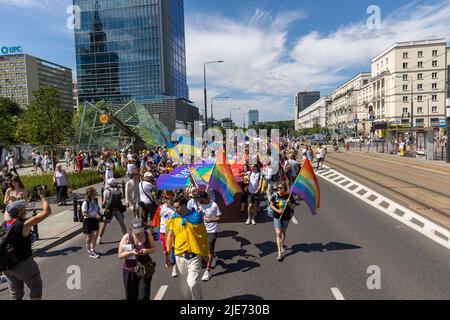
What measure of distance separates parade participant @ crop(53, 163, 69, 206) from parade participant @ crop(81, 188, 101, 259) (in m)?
6.18

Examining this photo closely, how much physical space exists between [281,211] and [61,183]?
10.1 meters

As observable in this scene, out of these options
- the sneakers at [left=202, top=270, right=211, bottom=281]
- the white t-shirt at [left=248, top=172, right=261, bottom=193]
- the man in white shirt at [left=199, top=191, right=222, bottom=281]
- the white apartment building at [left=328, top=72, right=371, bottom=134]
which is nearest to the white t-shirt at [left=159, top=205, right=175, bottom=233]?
the man in white shirt at [left=199, top=191, right=222, bottom=281]

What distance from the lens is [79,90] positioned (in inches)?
3846

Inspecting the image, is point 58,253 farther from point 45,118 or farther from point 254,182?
point 45,118

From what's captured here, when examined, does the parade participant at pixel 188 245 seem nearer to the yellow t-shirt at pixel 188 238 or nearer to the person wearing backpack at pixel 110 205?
the yellow t-shirt at pixel 188 238

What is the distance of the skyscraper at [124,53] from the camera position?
95500mm

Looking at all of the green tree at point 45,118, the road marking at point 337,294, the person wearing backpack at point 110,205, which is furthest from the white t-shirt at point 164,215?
the green tree at point 45,118

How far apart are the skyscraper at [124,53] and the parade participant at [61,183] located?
271 ft

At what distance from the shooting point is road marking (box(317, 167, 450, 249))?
8.27 metres
